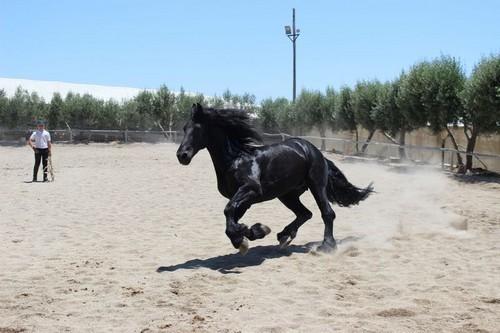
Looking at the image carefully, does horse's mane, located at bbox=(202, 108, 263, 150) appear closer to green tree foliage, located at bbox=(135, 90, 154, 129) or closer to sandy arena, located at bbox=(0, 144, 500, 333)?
sandy arena, located at bbox=(0, 144, 500, 333)

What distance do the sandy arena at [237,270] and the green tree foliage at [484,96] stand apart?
682 cm

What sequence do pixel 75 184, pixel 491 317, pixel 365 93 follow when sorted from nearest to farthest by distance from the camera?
pixel 491 317, pixel 75 184, pixel 365 93

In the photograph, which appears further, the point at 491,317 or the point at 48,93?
the point at 48,93

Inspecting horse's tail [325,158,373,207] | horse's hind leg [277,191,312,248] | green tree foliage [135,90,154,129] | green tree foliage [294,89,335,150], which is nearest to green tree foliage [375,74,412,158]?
green tree foliage [294,89,335,150]

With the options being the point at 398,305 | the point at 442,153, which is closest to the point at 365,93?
the point at 442,153

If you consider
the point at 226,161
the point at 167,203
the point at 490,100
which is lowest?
the point at 167,203

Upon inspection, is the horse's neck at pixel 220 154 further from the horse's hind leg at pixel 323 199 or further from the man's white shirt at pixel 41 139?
the man's white shirt at pixel 41 139

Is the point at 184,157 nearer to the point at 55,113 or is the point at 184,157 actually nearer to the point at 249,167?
the point at 249,167

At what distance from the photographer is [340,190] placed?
8586 millimetres

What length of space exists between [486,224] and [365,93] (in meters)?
21.6

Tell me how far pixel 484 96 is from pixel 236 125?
13300 mm

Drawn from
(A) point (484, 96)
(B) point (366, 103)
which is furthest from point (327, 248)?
(B) point (366, 103)

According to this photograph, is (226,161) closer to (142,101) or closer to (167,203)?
(167,203)

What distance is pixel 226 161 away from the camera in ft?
24.0
